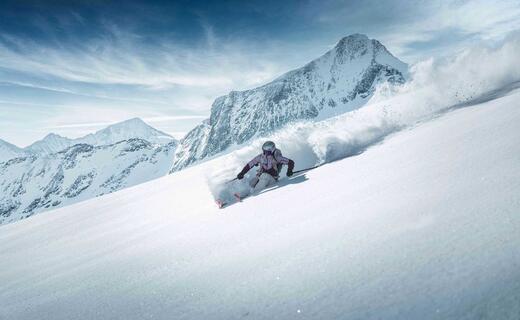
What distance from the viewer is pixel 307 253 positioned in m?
3.03

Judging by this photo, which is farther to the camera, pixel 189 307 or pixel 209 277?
pixel 209 277

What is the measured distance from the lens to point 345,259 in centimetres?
259

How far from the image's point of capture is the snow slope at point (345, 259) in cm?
181

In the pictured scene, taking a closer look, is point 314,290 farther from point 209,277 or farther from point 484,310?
point 209,277

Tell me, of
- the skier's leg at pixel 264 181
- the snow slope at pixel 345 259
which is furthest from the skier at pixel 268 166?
the snow slope at pixel 345 259

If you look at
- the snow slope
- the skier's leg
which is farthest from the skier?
the snow slope

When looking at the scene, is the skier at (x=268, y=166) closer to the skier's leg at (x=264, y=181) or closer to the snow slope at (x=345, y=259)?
the skier's leg at (x=264, y=181)

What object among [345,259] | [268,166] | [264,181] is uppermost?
[268,166]

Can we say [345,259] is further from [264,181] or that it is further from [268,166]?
[268,166]

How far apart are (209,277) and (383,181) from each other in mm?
3263

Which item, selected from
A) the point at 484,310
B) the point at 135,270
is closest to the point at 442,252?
the point at 484,310

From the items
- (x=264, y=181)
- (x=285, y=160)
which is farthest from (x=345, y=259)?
(x=285, y=160)

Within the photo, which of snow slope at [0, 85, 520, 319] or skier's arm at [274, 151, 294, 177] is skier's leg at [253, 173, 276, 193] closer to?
skier's arm at [274, 151, 294, 177]

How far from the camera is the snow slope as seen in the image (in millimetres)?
1810
